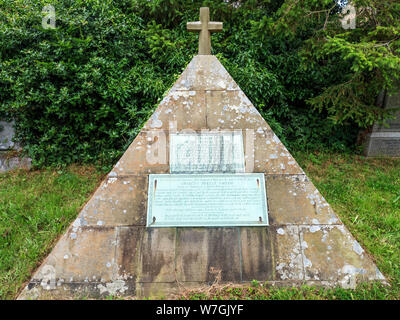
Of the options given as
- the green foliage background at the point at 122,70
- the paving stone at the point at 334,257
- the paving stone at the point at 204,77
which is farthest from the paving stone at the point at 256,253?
the green foliage background at the point at 122,70

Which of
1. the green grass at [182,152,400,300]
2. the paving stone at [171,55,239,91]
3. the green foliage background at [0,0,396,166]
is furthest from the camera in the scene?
the green foliage background at [0,0,396,166]

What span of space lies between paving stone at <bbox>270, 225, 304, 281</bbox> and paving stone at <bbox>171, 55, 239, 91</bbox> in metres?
1.48

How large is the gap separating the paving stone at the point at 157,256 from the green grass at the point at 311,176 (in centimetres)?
28

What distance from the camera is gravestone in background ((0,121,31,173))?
4.84m

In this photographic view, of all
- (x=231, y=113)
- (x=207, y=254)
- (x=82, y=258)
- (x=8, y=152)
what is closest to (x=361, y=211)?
(x=231, y=113)

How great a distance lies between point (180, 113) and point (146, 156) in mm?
544

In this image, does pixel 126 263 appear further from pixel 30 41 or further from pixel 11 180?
pixel 30 41

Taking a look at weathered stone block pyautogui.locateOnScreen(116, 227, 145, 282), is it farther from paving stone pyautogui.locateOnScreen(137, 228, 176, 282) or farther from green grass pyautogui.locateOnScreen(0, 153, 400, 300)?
green grass pyautogui.locateOnScreen(0, 153, 400, 300)

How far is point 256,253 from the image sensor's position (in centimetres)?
246

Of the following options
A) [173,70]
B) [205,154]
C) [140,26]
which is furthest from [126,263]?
[140,26]

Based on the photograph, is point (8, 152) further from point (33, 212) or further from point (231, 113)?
point (231, 113)

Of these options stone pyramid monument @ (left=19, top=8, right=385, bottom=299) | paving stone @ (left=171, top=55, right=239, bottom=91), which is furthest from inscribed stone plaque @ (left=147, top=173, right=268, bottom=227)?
paving stone @ (left=171, top=55, right=239, bottom=91)

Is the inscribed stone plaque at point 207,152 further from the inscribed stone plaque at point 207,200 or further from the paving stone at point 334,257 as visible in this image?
the paving stone at point 334,257

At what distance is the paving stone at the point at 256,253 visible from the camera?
241 centimetres
